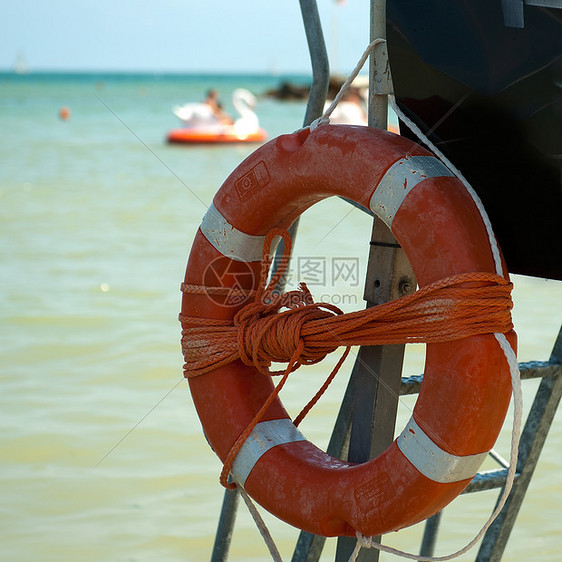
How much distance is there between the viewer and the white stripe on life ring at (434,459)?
1264 millimetres

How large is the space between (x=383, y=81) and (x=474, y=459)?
2.06 ft

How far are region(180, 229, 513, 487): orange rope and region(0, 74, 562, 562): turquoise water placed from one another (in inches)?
16.5

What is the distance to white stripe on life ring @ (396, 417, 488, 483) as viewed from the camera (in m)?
1.26

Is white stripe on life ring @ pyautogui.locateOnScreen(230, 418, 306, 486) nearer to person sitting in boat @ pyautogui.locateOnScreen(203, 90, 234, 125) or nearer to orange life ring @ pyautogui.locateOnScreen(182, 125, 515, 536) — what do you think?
orange life ring @ pyautogui.locateOnScreen(182, 125, 515, 536)

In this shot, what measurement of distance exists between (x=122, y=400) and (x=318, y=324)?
2.05 m

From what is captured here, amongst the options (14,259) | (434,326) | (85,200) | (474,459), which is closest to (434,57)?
(434,326)

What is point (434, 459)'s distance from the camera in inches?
49.9

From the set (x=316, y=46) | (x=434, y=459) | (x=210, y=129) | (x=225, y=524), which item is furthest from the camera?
(x=210, y=129)

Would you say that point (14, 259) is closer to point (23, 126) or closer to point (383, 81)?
point (383, 81)

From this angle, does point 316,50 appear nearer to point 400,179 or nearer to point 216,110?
point 400,179

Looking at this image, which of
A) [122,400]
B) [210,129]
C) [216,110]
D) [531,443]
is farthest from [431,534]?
[216,110]

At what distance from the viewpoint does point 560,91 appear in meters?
1.27

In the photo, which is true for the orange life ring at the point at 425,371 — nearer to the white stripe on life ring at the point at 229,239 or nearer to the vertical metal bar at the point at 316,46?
the white stripe on life ring at the point at 229,239

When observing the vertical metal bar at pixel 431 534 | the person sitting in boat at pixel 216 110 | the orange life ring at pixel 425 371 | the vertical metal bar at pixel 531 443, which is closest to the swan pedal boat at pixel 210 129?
the person sitting in boat at pixel 216 110
